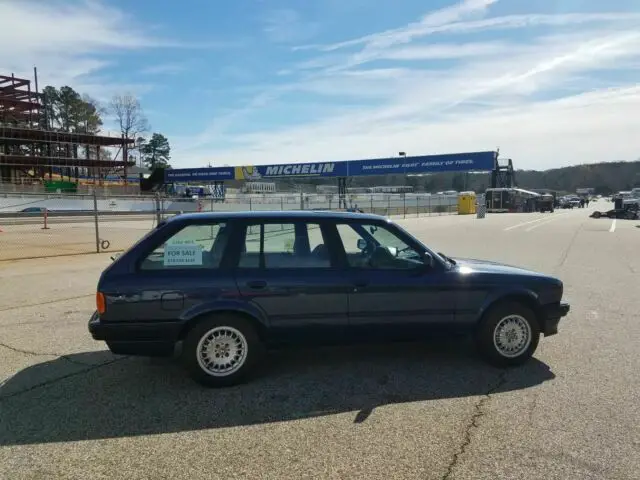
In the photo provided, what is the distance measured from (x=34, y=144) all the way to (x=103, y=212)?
37.0 metres

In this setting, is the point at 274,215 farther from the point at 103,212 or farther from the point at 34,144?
the point at 34,144

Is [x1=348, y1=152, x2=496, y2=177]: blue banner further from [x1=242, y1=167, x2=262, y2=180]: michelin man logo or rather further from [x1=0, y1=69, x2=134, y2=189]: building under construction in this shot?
[x1=0, y1=69, x2=134, y2=189]: building under construction

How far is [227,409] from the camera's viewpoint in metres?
4.11

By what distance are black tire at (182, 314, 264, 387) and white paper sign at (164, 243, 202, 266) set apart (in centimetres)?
54

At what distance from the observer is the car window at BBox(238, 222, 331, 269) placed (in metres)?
4.66

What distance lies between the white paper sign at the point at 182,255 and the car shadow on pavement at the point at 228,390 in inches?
44.7

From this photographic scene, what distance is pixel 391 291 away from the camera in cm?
476

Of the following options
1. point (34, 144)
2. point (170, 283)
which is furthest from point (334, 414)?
point (34, 144)

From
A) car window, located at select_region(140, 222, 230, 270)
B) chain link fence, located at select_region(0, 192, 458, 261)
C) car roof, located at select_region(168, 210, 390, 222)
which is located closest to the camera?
car window, located at select_region(140, 222, 230, 270)

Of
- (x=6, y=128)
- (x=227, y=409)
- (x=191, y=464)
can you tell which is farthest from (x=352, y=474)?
(x=6, y=128)

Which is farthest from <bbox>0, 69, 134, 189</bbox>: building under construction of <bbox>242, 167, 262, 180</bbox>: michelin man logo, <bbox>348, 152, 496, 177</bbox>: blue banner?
<bbox>348, 152, 496, 177</bbox>: blue banner

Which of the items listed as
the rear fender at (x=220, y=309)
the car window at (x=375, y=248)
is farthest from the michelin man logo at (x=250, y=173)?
the rear fender at (x=220, y=309)

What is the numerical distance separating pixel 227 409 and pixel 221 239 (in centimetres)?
151

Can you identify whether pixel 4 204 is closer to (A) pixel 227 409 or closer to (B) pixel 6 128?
(B) pixel 6 128
